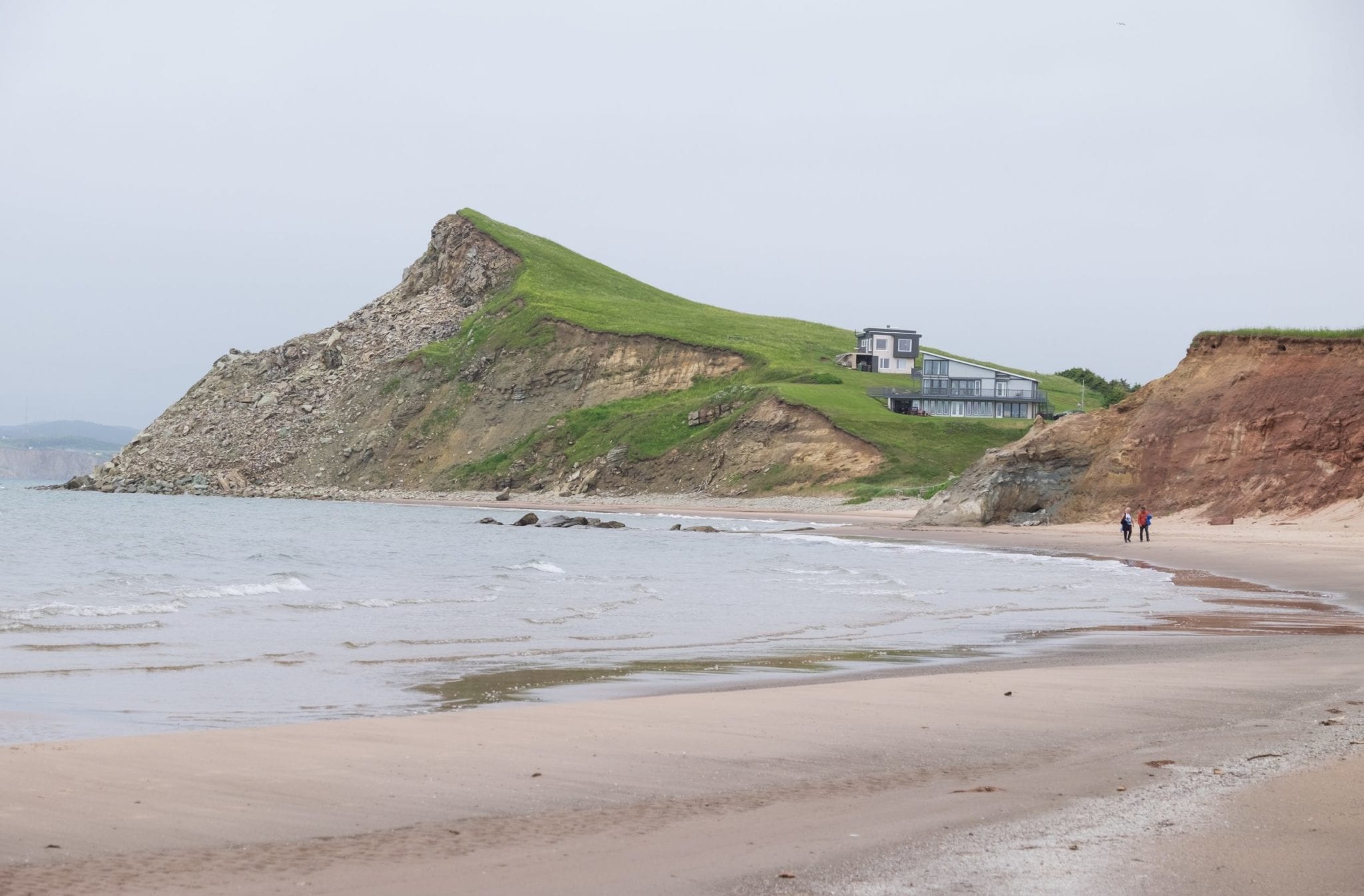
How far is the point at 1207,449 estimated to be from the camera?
2012 inches

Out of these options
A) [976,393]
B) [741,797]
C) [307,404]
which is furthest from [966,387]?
[741,797]

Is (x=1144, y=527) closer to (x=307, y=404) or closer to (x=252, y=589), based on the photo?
(x=252, y=589)

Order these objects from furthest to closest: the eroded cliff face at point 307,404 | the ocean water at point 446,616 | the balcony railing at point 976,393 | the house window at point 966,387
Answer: the eroded cliff face at point 307,404 < the house window at point 966,387 < the balcony railing at point 976,393 < the ocean water at point 446,616

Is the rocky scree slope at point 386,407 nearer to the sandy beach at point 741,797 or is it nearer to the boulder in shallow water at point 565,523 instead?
the boulder in shallow water at point 565,523

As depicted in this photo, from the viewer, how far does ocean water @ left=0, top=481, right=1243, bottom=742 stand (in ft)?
→ 42.5

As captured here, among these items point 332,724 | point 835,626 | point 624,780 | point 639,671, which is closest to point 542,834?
point 624,780

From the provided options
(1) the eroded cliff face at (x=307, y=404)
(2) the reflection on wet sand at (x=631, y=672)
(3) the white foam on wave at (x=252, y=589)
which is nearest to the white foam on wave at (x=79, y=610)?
(3) the white foam on wave at (x=252, y=589)

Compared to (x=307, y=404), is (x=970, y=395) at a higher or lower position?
higher

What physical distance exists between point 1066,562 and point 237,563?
2352cm

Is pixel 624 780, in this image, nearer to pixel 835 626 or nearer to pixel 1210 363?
pixel 835 626

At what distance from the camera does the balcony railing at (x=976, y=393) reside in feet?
337

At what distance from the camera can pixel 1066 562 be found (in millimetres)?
37125

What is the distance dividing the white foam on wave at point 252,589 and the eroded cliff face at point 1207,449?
3533cm

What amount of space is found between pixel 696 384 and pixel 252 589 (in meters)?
85.3
